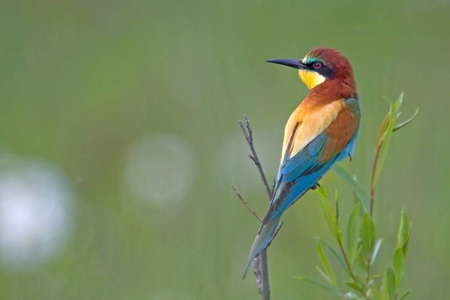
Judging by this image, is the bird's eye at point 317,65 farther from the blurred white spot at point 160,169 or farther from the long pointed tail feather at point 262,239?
the blurred white spot at point 160,169

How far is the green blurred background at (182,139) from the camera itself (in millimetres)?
2426

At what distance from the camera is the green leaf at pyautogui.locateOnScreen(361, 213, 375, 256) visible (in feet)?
4.02

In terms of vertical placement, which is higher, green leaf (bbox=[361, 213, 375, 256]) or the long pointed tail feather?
the long pointed tail feather

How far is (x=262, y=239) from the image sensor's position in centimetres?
154

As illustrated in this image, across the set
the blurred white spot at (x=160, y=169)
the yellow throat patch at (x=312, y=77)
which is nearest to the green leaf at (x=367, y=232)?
the yellow throat patch at (x=312, y=77)

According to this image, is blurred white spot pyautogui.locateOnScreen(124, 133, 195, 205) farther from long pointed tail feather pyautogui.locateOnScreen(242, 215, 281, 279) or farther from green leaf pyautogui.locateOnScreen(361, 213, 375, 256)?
green leaf pyautogui.locateOnScreen(361, 213, 375, 256)

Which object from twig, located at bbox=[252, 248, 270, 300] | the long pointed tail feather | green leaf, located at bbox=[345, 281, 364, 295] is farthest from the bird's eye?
green leaf, located at bbox=[345, 281, 364, 295]

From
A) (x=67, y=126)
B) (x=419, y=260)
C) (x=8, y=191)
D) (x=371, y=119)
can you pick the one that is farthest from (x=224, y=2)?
(x=419, y=260)

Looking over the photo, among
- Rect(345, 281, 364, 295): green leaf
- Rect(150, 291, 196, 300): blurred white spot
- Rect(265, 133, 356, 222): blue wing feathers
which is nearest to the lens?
Rect(345, 281, 364, 295): green leaf

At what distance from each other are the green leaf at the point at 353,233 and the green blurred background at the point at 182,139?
554mm

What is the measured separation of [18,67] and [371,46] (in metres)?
1.76

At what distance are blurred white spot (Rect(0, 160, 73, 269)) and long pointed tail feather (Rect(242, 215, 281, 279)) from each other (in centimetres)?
94

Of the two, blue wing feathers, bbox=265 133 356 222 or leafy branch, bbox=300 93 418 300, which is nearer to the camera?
leafy branch, bbox=300 93 418 300

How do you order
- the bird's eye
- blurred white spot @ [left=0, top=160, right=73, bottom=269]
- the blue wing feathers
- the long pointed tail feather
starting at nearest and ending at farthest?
the long pointed tail feather, the blue wing feathers, the bird's eye, blurred white spot @ [left=0, top=160, right=73, bottom=269]
